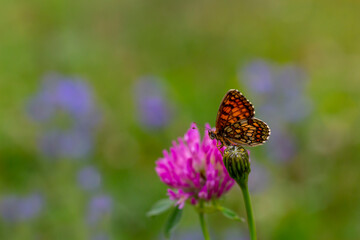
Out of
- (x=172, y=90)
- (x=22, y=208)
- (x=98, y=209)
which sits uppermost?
(x=172, y=90)

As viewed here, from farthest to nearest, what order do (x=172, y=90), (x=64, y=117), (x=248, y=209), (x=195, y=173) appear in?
1. (x=172, y=90)
2. (x=64, y=117)
3. (x=195, y=173)
4. (x=248, y=209)

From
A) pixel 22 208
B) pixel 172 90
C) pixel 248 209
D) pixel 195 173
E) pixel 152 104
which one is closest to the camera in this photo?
pixel 248 209

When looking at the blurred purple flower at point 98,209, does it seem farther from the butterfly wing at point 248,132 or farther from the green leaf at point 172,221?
the butterfly wing at point 248,132

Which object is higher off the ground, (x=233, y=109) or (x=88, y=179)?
(x=88, y=179)

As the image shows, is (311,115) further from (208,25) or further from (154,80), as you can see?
(208,25)

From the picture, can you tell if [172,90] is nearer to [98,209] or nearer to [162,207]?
[98,209]


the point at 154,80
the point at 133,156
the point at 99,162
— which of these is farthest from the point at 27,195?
the point at 154,80

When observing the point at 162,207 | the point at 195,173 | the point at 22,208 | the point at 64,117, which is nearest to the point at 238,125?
the point at 195,173

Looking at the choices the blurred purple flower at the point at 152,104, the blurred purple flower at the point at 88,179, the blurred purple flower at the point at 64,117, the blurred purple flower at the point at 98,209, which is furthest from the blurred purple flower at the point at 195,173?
the blurred purple flower at the point at 152,104

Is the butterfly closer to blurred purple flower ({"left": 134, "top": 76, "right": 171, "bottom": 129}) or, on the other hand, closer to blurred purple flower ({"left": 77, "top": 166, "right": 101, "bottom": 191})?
blurred purple flower ({"left": 77, "top": 166, "right": 101, "bottom": 191})
